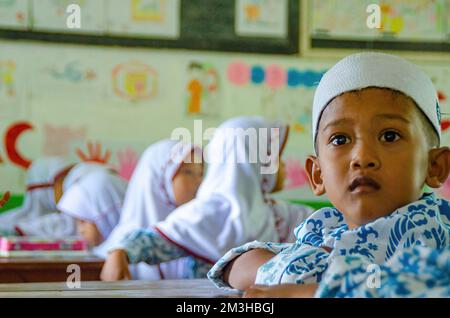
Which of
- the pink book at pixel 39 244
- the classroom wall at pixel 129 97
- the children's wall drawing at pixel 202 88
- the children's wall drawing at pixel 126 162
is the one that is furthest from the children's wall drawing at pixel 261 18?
the pink book at pixel 39 244

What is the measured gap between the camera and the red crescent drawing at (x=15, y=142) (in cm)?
500

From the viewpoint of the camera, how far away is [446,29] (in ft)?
18.0

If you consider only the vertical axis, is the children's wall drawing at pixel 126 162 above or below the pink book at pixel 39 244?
above

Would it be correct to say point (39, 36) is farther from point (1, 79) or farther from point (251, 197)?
point (251, 197)

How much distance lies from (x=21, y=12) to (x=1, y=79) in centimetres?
45

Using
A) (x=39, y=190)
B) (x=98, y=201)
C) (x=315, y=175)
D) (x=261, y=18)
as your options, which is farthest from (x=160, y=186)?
(x=315, y=175)

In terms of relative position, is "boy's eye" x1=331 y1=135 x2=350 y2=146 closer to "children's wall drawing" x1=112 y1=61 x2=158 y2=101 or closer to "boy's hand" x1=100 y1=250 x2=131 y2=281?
"boy's hand" x1=100 y1=250 x2=131 y2=281

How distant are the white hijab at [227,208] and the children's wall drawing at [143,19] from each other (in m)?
2.04

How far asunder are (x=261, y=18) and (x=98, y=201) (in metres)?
1.88

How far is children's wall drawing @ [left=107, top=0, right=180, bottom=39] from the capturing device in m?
5.18

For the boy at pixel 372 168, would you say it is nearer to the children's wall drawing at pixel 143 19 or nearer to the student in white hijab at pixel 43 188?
the student in white hijab at pixel 43 188

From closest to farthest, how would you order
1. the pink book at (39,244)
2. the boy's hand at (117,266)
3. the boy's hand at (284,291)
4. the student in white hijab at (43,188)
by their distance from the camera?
the boy's hand at (284,291), the boy's hand at (117,266), the pink book at (39,244), the student in white hijab at (43,188)

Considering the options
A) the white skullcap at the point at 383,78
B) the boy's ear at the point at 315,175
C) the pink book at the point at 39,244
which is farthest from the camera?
the pink book at the point at 39,244

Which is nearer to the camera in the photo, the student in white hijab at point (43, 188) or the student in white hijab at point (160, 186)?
the student in white hijab at point (160, 186)
